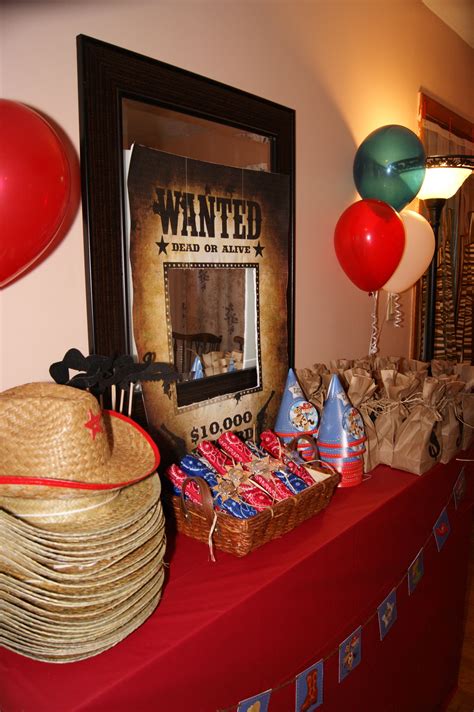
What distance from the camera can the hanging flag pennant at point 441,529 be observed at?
6.38ft

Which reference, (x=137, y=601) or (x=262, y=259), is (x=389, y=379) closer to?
(x=262, y=259)

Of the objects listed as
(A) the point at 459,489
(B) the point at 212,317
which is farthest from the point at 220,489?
(A) the point at 459,489

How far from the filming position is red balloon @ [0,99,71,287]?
90cm

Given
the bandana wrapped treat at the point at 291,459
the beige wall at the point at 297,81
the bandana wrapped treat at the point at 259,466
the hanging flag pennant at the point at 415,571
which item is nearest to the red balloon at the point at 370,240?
the beige wall at the point at 297,81

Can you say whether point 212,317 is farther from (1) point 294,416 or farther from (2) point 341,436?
(2) point 341,436

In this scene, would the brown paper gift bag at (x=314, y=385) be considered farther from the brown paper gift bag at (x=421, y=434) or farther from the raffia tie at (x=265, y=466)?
the raffia tie at (x=265, y=466)

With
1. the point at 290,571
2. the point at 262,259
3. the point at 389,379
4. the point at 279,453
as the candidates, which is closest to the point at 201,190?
the point at 262,259

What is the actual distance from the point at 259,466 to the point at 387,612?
27.1 inches

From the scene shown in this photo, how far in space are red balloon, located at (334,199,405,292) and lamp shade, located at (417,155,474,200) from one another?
0.57m

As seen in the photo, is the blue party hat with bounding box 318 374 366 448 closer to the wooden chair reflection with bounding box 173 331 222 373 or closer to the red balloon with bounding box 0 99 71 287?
the wooden chair reflection with bounding box 173 331 222 373

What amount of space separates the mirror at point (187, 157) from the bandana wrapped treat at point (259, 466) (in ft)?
0.58

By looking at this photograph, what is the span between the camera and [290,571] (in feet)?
4.07

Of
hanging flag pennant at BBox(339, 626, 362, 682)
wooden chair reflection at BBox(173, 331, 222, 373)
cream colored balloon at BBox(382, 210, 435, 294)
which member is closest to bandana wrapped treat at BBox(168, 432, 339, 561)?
wooden chair reflection at BBox(173, 331, 222, 373)

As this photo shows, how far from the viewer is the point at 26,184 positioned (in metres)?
0.92
